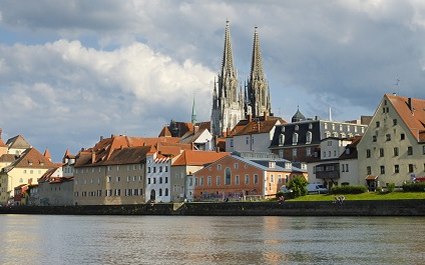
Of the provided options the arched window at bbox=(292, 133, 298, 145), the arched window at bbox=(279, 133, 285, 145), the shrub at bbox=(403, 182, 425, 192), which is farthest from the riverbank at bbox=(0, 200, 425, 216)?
the arched window at bbox=(279, 133, 285, 145)

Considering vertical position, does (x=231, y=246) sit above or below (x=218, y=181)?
below

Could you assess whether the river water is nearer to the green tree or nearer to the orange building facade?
the green tree

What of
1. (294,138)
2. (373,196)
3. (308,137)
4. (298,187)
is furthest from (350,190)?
(294,138)

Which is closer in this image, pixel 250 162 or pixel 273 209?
pixel 273 209

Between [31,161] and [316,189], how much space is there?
101 metres

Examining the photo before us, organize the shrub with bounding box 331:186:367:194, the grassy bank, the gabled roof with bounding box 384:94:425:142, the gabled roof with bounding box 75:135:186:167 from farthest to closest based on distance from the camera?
the gabled roof with bounding box 75:135:186:167 → the gabled roof with bounding box 384:94:425:142 → the shrub with bounding box 331:186:367:194 → the grassy bank

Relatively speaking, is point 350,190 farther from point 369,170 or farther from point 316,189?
point 316,189

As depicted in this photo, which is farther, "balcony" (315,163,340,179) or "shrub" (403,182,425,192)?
"balcony" (315,163,340,179)

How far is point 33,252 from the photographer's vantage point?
45.8m

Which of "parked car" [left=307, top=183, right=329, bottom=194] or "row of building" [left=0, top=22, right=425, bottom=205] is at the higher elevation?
"row of building" [left=0, top=22, right=425, bottom=205]

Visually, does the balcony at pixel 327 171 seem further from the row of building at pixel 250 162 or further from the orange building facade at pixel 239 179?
the orange building facade at pixel 239 179

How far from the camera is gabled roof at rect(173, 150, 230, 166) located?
130m

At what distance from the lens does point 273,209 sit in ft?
307

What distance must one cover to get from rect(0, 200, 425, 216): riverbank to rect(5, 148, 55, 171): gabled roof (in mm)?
58761
